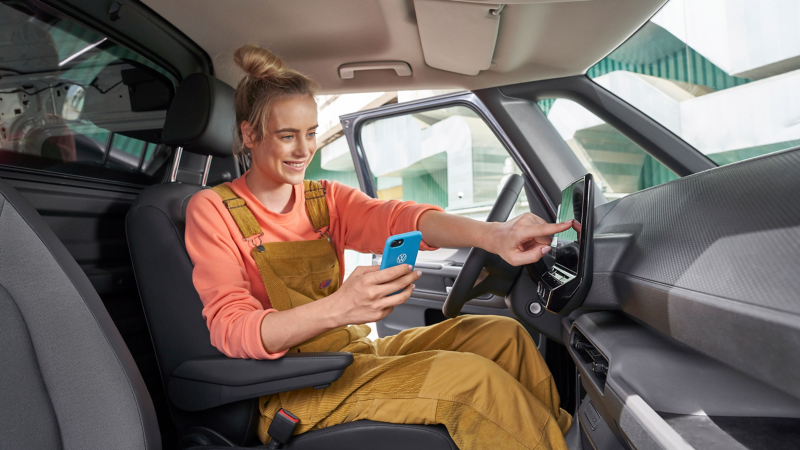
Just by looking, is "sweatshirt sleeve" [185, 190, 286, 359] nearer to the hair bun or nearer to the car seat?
the car seat

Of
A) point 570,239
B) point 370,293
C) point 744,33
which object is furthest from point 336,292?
point 744,33

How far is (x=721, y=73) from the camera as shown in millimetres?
1635

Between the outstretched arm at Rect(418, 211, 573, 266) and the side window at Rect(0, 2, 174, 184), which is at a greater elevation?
the side window at Rect(0, 2, 174, 184)

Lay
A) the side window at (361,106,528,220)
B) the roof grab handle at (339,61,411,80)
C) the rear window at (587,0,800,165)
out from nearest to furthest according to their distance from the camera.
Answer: the rear window at (587,0,800,165) < the roof grab handle at (339,61,411,80) < the side window at (361,106,528,220)

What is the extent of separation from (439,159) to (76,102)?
147 inches

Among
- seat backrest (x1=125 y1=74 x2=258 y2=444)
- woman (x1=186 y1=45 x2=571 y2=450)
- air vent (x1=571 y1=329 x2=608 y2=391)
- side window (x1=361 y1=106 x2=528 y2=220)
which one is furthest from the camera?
side window (x1=361 y1=106 x2=528 y2=220)

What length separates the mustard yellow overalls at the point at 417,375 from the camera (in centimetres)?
96

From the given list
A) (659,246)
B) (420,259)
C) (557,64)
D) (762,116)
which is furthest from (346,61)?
(762,116)

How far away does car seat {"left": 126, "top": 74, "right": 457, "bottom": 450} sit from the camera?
39.8 inches

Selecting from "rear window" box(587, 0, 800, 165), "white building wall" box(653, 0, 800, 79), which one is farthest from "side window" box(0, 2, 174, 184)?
"white building wall" box(653, 0, 800, 79)

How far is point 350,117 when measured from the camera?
2650 mm

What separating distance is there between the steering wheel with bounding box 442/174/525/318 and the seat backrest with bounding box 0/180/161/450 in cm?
76

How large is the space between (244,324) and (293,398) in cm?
22

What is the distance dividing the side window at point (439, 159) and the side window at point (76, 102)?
1.20 metres
